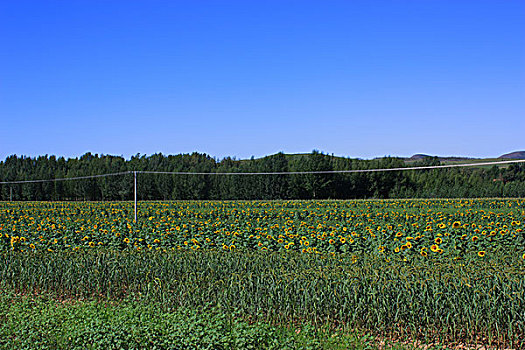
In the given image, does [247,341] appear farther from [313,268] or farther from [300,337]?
[313,268]

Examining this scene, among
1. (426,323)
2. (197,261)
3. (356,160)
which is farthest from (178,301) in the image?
(356,160)

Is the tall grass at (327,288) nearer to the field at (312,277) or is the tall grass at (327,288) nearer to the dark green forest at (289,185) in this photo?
the field at (312,277)

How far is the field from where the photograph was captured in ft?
15.9

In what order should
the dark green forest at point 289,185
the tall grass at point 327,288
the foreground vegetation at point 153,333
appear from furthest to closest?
the dark green forest at point 289,185 → the tall grass at point 327,288 → the foreground vegetation at point 153,333

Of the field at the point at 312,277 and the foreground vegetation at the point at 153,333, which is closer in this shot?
the foreground vegetation at the point at 153,333

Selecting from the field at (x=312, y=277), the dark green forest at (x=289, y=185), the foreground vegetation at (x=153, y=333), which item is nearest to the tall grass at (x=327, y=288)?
the field at (x=312, y=277)

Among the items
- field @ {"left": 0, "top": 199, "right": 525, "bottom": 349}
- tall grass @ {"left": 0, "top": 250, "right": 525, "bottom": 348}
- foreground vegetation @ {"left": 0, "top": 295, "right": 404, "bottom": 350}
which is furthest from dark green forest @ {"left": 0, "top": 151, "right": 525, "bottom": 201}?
foreground vegetation @ {"left": 0, "top": 295, "right": 404, "bottom": 350}

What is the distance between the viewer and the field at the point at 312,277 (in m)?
4.84

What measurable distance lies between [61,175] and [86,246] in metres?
50.8

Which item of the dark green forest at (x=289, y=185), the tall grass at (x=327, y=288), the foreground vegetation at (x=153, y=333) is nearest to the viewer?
the foreground vegetation at (x=153, y=333)

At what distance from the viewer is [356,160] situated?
57.4 metres

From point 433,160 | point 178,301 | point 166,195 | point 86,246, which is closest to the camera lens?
point 178,301

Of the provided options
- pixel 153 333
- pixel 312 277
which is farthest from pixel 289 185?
pixel 153 333

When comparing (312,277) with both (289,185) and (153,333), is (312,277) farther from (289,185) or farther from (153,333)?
(289,185)
